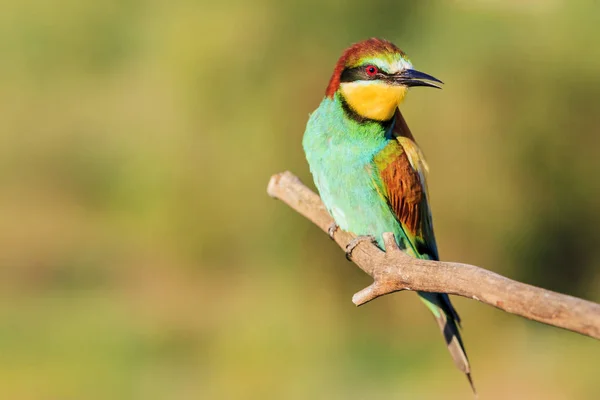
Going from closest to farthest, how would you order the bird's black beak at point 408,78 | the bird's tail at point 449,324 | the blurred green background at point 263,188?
the bird's black beak at point 408,78 < the bird's tail at point 449,324 < the blurred green background at point 263,188

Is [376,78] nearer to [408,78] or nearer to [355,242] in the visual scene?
[408,78]

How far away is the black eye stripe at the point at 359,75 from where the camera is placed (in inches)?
95.7

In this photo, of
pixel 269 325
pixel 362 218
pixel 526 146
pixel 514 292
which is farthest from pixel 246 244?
pixel 514 292

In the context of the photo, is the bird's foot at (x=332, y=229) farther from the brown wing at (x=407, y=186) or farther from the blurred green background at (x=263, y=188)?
the blurred green background at (x=263, y=188)

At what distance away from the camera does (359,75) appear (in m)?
2.48

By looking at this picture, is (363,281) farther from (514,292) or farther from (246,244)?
(514,292)

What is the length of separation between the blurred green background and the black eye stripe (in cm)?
192

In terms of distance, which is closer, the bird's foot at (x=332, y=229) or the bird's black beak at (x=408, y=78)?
the bird's black beak at (x=408, y=78)

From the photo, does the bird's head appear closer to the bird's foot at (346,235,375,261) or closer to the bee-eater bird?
the bee-eater bird

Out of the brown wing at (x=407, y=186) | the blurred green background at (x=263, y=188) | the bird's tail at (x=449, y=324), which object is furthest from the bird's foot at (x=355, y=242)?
the blurred green background at (x=263, y=188)

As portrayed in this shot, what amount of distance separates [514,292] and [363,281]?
3.28 metres

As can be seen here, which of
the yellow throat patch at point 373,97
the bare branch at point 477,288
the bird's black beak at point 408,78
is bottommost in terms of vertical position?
the bare branch at point 477,288

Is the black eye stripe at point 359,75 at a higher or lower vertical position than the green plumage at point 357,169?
higher

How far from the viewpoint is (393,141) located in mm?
2609
